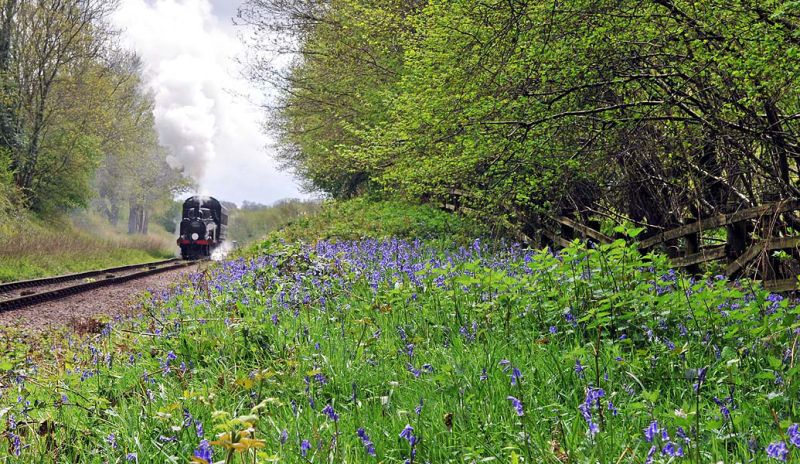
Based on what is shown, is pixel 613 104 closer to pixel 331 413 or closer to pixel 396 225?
pixel 331 413

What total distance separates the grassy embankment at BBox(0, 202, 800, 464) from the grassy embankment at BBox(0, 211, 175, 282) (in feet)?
47.6

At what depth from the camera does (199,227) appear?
35.2 metres

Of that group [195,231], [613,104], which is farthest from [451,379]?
[195,231]

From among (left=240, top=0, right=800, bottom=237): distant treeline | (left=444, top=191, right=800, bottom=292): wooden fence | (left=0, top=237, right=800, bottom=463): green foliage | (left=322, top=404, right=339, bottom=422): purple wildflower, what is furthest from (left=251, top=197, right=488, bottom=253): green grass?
(left=322, top=404, right=339, bottom=422): purple wildflower

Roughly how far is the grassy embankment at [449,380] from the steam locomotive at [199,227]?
29223 mm

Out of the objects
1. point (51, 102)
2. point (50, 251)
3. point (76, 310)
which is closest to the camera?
point (76, 310)

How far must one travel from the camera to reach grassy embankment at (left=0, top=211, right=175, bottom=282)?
19.0 meters

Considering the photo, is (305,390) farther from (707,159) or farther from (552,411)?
(707,159)

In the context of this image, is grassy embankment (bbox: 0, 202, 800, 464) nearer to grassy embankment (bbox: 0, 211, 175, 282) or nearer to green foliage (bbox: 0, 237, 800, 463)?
green foliage (bbox: 0, 237, 800, 463)

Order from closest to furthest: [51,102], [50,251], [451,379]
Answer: [451,379], [50,251], [51,102]

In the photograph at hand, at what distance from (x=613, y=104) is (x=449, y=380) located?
20.3ft

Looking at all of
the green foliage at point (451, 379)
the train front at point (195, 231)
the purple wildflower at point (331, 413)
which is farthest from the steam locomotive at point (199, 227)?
the purple wildflower at point (331, 413)

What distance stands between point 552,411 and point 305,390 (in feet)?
5.32

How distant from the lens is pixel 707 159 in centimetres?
802
